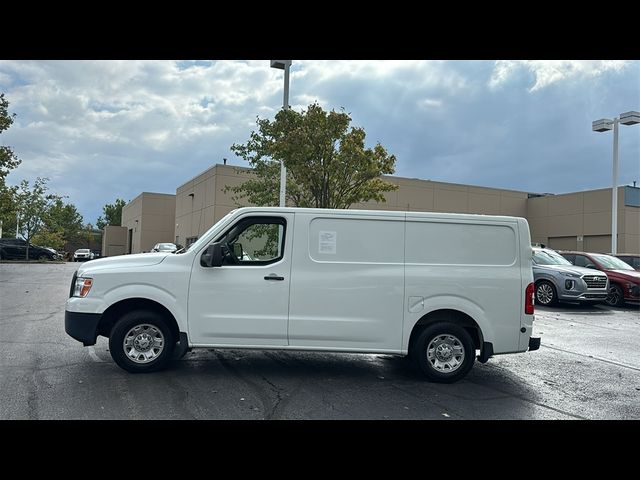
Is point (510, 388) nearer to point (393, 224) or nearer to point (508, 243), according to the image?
point (508, 243)

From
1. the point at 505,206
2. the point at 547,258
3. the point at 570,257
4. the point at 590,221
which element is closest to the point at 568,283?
the point at 547,258

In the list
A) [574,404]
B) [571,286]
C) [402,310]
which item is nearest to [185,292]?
[402,310]

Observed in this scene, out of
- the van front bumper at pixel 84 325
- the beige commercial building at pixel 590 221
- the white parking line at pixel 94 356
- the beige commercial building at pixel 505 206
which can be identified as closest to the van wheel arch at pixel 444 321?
the van front bumper at pixel 84 325

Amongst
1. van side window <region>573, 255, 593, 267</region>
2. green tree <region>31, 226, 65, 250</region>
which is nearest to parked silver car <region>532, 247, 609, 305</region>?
van side window <region>573, 255, 593, 267</region>

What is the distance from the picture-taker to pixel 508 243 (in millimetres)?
6320

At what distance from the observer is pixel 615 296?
15.4 m

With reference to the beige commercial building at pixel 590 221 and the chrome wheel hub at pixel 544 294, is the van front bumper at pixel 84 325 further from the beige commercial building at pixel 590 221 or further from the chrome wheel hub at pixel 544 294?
the beige commercial building at pixel 590 221

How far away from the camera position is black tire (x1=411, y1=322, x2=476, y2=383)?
20.1ft

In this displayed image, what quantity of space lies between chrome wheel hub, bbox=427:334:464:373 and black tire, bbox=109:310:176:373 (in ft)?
10.8

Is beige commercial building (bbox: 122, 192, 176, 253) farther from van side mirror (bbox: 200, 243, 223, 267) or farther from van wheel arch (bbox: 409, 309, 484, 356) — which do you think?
van wheel arch (bbox: 409, 309, 484, 356)

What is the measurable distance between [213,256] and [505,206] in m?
40.4

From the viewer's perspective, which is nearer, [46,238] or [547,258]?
[547,258]

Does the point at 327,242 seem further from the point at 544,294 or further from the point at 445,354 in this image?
the point at 544,294

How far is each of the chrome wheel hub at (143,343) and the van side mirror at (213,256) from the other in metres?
1.06
